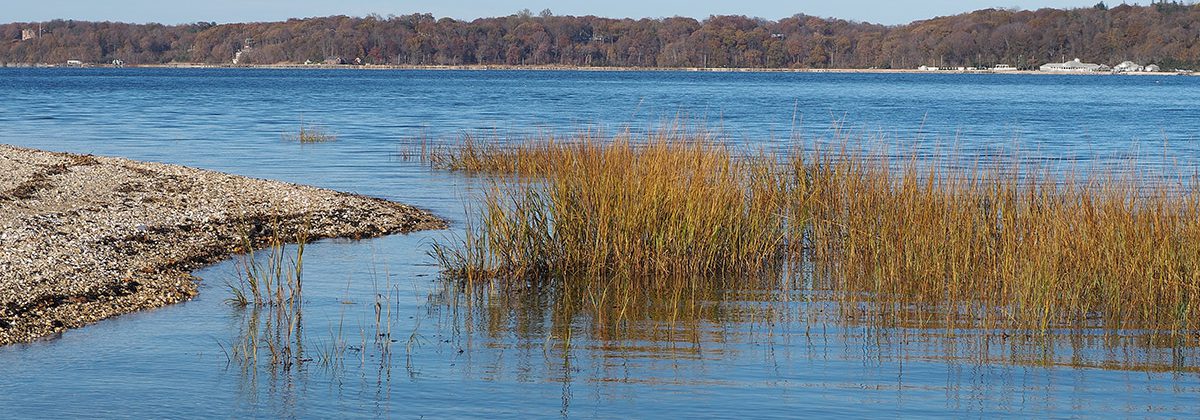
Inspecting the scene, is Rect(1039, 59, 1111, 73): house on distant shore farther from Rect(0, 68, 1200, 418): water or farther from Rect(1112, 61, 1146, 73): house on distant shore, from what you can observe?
Rect(0, 68, 1200, 418): water

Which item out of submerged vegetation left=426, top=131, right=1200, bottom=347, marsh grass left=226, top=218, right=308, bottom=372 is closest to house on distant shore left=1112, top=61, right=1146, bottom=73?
submerged vegetation left=426, top=131, right=1200, bottom=347

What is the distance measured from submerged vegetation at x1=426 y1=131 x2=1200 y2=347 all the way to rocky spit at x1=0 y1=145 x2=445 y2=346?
7.59 feet

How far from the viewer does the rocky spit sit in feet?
29.3

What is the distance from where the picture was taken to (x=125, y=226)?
39.9ft

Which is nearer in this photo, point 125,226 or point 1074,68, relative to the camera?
point 125,226

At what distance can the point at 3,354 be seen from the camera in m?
7.57

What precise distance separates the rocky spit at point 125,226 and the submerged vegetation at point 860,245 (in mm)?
2315

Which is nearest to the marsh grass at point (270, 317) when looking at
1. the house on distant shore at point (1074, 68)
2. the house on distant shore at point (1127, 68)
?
the house on distant shore at point (1127, 68)

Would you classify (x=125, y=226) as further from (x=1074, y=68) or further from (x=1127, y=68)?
(x=1074, y=68)

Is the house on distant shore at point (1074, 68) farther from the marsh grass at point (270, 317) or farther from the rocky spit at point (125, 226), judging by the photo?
the marsh grass at point (270, 317)

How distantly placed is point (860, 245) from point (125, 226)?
6.78 metres

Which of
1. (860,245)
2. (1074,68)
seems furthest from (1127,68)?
(860,245)

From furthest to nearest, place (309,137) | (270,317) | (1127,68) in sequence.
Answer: (1127,68) → (309,137) → (270,317)

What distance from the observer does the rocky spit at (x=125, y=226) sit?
895 cm
